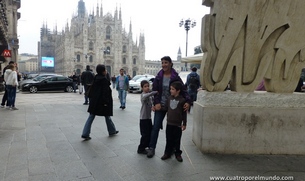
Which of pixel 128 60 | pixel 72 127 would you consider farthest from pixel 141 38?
pixel 72 127

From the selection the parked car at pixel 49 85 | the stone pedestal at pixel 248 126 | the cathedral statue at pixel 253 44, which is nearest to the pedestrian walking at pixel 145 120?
the stone pedestal at pixel 248 126

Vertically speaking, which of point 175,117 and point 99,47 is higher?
point 99,47

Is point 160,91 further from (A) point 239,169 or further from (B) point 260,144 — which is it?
(B) point 260,144

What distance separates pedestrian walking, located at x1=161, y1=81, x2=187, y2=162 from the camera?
140 inches

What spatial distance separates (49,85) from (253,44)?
Result: 16.6 m

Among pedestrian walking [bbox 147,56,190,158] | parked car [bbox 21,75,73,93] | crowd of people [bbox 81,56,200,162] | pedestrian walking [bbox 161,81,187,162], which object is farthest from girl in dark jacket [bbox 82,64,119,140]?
parked car [bbox 21,75,73,93]

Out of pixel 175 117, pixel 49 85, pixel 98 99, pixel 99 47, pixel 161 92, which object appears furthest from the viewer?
pixel 99 47

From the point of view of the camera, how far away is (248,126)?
13.1 ft

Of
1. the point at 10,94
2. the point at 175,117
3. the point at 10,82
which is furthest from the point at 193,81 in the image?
the point at 10,94

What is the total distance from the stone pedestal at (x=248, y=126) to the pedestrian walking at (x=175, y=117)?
54cm

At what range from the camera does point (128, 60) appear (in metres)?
76.2

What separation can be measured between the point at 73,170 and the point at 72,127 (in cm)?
274

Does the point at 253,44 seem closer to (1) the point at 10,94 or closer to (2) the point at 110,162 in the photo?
(2) the point at 110,162

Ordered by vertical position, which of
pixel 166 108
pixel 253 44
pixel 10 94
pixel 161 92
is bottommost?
pixel 10 94
